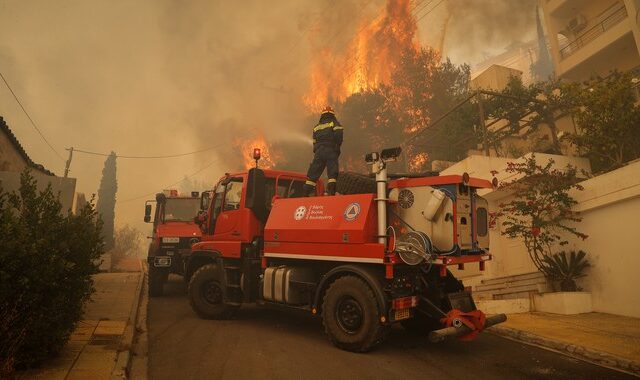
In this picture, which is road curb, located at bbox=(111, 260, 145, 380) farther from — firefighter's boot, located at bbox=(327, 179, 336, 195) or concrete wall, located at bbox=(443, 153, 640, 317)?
concrete wall, located at bbox=(443, 153, 640, 317)

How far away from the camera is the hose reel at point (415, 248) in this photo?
5.07 metres

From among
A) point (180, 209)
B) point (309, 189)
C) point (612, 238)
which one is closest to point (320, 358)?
point (309, 189)

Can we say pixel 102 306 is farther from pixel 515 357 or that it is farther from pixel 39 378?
pixel 515 357

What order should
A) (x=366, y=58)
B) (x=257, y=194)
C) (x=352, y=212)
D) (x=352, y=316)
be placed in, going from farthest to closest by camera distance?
(x=366, y=58)
(x=257, y=194)
(x=352, y=212)
(x=352, y=316)

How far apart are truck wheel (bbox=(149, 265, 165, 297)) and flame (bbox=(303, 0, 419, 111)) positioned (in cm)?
2890

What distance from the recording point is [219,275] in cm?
747

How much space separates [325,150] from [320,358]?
161 inches

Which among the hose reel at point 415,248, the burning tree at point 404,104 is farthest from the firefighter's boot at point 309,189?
the burning tree at point 404,104

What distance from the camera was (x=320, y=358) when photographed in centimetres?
515

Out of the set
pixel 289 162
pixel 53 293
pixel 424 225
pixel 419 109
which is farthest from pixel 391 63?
pixel 53 293

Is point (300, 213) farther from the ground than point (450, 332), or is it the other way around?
point (300, 213)

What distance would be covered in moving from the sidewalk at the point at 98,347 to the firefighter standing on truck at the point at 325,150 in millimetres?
4111

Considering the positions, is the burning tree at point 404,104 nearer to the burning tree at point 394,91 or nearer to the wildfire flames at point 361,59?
the burning tree at point 394,91

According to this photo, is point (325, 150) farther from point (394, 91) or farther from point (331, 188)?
point (394, 91)
